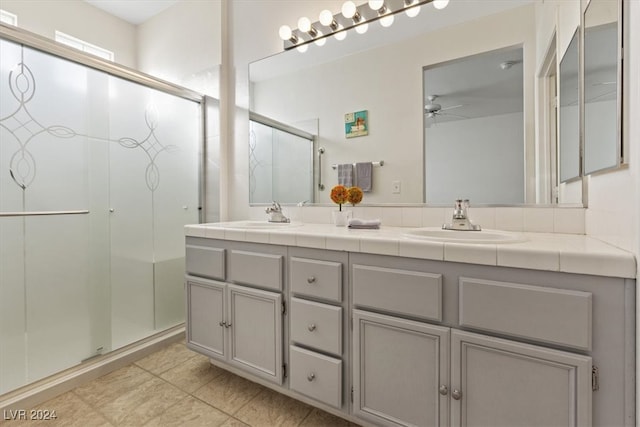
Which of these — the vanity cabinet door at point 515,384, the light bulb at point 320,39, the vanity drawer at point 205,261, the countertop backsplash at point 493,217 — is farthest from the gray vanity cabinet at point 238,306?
the light bulb at point 320,39

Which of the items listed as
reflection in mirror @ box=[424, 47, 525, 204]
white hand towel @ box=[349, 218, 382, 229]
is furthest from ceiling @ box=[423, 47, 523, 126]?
white hand towel @ box=[349, 218, 382, 229]

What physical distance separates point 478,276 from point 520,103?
36.8 inches

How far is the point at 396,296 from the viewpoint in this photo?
1092mm

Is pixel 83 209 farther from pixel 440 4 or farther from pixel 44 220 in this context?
pixel 440 4

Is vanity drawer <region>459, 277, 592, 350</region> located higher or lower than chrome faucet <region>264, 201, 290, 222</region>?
lower

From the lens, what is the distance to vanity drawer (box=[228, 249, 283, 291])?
1395 millimetres

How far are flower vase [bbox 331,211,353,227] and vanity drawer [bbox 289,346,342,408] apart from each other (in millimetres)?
705

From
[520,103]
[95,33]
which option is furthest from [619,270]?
[95,33]

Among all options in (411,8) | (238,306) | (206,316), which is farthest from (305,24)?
(206,316)

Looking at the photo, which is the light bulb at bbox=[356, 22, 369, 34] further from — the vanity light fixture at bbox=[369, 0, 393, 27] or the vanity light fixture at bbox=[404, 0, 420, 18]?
the vanity light fixture at bbox=[404, 0, 420, 18]

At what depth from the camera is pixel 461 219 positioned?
1374mm

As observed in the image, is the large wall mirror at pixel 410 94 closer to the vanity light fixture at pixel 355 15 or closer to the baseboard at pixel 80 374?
the vanity light fixture at pixel 355 15

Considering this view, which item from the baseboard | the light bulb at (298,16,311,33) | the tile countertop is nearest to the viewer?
the tile countertop

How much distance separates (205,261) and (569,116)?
6.06 ft
